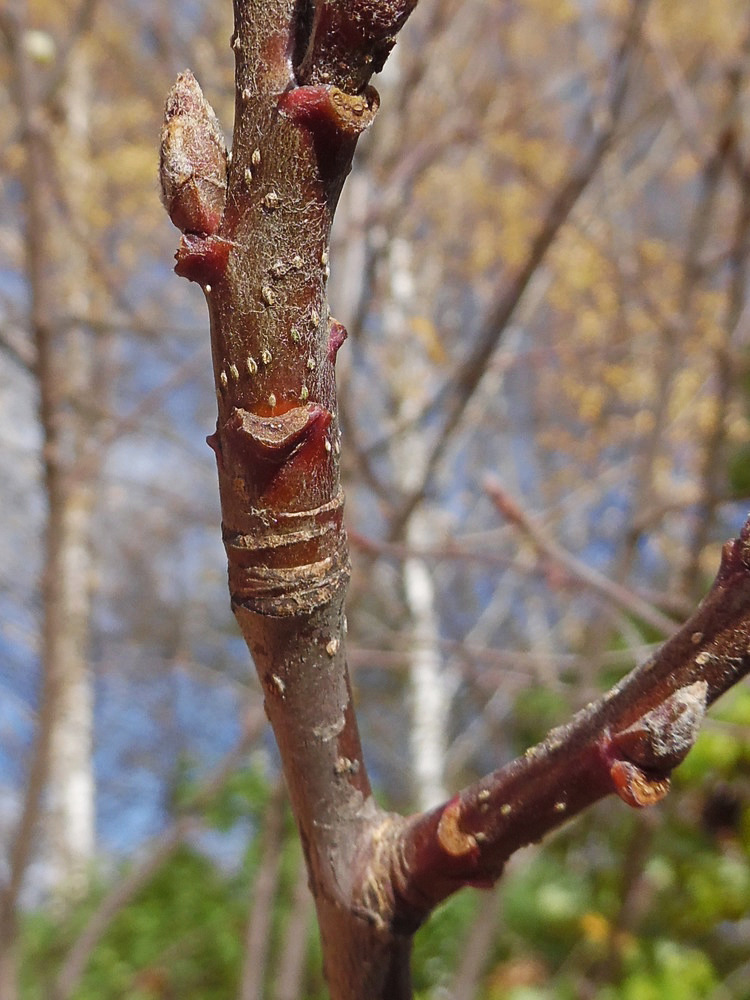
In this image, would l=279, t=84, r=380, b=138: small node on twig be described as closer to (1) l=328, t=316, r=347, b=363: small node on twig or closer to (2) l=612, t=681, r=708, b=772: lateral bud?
(1) l=328, t=316, r=347, b=363: small node on twig

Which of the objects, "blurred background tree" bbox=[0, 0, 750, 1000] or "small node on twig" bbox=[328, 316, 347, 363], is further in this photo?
"blurred background tree" bbox=[0, 0, 750, 1000]

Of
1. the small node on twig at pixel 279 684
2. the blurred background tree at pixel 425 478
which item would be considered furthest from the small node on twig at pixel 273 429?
the blurred background tree at pixel 425 478

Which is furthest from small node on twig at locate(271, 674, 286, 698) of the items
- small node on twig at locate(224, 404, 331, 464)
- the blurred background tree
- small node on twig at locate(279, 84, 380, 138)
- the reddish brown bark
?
the blurred background tree

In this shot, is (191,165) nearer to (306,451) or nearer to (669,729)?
(306,451)

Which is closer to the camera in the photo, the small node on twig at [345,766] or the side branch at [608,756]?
the side branch at [608,756]

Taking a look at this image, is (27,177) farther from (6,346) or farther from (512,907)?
(512,907)

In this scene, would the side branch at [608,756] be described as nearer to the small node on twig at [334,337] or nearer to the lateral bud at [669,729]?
the lateral bud at [669,729]

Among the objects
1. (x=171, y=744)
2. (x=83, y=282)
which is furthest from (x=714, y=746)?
(x=171, y=744)

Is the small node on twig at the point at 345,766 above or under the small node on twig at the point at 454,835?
above
